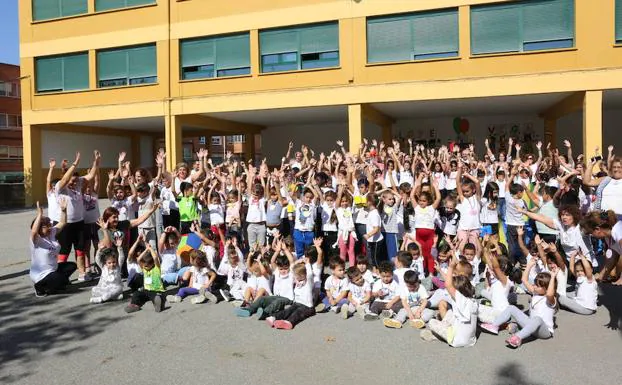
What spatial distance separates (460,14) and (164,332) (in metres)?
13.3

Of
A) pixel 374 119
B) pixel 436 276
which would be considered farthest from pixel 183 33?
pixel 436 276

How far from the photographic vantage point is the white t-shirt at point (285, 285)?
19.6ft

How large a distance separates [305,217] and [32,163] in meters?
17.6

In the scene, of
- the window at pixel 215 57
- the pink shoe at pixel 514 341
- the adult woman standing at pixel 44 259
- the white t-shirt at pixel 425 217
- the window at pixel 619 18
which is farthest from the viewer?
the window at pixel 215 57

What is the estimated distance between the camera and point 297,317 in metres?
5.54

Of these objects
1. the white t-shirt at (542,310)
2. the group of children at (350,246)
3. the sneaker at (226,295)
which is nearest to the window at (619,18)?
the group of children at (350,246)

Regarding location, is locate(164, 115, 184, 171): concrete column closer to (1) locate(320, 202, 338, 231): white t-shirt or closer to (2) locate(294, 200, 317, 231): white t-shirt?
(2) locate(294, 200, 317, 231): white t-shirt

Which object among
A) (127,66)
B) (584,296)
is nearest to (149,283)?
(584,296)

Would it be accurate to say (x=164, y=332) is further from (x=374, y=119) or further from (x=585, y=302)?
(x=374, y=119)

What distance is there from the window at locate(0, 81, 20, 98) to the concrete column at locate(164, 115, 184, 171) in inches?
1193

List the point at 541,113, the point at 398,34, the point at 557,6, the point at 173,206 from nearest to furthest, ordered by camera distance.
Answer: the point at 173,206 → the point at 557,6 → the point at 398,34 → the point at 541,113

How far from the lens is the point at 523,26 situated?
1441 centimetres

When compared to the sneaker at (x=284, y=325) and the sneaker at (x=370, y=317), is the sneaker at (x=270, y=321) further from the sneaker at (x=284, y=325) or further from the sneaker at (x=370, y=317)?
the sneaker at (x=370, y=317)

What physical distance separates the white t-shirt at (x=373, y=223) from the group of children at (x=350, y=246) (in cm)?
2
